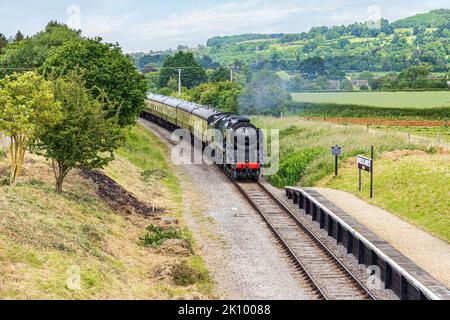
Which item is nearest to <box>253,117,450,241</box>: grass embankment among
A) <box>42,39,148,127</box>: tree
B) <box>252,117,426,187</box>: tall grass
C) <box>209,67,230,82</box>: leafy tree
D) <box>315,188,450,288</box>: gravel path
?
<box>252,117,426,187</box>: tall grass

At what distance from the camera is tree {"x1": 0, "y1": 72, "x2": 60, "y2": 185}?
1089 inches

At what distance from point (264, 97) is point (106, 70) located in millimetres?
27424

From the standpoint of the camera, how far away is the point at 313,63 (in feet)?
529

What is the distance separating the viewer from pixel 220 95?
9081 centimetres

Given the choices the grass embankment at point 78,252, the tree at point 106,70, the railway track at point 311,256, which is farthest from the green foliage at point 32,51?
the railway track at point 311,256

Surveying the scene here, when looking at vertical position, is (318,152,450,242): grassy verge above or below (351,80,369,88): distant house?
below

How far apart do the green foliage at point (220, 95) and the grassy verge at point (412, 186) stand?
126 feet

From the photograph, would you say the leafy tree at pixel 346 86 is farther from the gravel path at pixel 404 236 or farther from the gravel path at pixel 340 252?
the gravel path at pixel 404 236

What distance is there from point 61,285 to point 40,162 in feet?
62.9

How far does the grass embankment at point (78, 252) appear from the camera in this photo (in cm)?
1808

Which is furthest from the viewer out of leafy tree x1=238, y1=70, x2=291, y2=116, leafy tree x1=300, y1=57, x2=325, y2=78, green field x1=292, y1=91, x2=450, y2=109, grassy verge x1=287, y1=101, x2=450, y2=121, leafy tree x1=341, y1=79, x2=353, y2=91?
leafy tree x1=300, y1=57, x2=325, y2=78

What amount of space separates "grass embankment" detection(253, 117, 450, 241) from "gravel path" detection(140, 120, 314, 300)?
568 cm

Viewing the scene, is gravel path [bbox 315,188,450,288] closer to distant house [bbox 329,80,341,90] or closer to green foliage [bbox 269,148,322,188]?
green foliage [bbox 269,148,322,188]

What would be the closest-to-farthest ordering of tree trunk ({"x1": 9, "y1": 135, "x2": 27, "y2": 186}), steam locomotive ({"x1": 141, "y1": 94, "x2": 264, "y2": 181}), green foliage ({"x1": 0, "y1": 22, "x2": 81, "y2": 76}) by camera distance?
tree trunk ({"x1": 9, "y1": 135, "x2": 27, "y2": 186})
steam locomotive ({"x1": 141, "y1": 94, "x2": 264, "y2": 181})
green foliage ({"x1": 0, "y1": 22, "x2": 81, "y2": 76})
